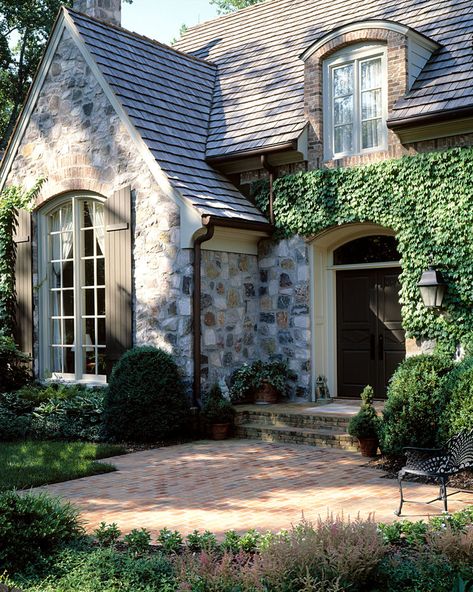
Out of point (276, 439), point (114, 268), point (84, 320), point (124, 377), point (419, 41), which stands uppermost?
point (419, 41)

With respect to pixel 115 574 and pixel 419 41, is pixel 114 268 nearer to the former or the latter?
pixel 419 41

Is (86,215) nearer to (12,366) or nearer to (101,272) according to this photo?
(101,272)

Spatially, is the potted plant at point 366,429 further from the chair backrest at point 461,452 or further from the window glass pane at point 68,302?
the window glass pane at point 68,302

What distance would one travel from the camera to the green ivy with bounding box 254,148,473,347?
9.71 metres

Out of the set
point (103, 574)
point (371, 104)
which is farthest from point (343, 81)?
point (103, 574)

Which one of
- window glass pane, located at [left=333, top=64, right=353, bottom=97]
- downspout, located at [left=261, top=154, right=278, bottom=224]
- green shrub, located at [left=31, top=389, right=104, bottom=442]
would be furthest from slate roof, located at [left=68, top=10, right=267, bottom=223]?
green shrub, located at [left=31, top=389, right=104, bottom=442]

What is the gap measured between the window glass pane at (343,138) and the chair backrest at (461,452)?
558 cm

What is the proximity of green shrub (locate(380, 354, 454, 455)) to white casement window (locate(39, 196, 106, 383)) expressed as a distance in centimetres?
523

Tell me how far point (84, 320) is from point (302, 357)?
3.63 m

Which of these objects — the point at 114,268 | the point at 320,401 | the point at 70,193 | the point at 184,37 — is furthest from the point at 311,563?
the point at 184,37

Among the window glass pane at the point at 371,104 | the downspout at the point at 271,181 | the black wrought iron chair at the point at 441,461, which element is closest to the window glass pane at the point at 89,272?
the downspout at the point at 271,181

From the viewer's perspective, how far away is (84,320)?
1223 cm

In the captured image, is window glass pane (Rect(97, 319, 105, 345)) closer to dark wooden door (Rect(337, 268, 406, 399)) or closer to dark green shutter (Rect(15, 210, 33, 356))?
dark green shutter (Rect(15, 210, 33, 356))

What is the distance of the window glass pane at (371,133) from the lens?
1084 centimetres
